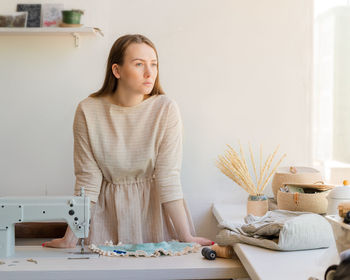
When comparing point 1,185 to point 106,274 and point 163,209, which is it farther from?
point 106,274

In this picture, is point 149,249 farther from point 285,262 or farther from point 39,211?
point 285,262

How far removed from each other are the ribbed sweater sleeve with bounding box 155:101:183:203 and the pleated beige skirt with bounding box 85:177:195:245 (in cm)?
10

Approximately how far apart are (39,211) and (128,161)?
491 mm

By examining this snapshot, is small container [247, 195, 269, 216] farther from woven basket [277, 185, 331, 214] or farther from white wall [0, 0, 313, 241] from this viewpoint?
white wall [0, 0, 313, 241]

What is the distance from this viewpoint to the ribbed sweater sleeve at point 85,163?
2203mm

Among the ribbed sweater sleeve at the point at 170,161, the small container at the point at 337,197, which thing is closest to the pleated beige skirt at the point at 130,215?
the ribbed sweater sleeve at the point at 170,161

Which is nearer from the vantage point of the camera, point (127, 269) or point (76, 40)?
point (127, 269)

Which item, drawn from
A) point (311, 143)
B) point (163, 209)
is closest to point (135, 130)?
point (163, 209)

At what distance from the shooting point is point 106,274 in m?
1.65

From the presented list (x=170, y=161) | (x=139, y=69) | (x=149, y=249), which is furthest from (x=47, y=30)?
(x=149, y=249)

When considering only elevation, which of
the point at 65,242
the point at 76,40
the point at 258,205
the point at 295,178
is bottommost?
A: the point at 65,242

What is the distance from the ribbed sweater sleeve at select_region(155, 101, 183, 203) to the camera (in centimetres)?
216

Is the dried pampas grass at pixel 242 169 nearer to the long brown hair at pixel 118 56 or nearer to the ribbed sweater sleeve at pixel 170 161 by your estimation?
the ribbed sweater sleeve at pixel 170 161

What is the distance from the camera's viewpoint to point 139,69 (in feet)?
7.19
